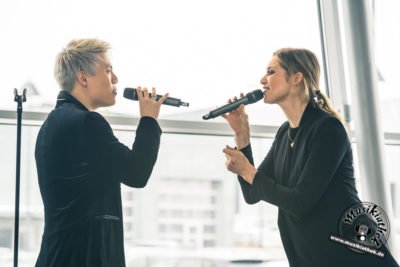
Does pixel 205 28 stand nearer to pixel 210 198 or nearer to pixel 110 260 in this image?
pixel 210 198

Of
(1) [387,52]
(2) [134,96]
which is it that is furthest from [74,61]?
(1) [387,52]

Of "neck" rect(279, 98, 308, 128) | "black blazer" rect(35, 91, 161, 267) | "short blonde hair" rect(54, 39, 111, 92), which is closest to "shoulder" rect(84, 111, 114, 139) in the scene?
"black blazer" rect(35, 91, 161, 267)

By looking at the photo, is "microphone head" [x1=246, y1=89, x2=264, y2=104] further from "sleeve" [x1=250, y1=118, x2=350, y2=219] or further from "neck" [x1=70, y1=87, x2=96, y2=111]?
"neck" [x1=70, y1=87, x2=96, y2=111]

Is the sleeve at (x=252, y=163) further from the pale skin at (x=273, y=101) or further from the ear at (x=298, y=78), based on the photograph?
the ear at (x=298, y=78)

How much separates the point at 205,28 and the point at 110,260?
1.44 meters

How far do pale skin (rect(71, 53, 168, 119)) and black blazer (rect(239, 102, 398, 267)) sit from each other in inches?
21.4

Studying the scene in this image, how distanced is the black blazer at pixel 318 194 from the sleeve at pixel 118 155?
510 mm

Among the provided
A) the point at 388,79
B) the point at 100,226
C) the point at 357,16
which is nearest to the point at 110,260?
the point at 100,226

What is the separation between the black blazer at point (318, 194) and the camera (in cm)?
253

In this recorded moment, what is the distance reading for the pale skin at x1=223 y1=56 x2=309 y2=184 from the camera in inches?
108

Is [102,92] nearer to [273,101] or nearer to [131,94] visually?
[131,94]

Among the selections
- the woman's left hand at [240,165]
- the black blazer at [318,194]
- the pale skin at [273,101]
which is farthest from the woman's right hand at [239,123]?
the black blazer at [318,194]

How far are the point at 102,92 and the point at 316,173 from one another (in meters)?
0.96

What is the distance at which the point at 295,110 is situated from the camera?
9.14 ft
